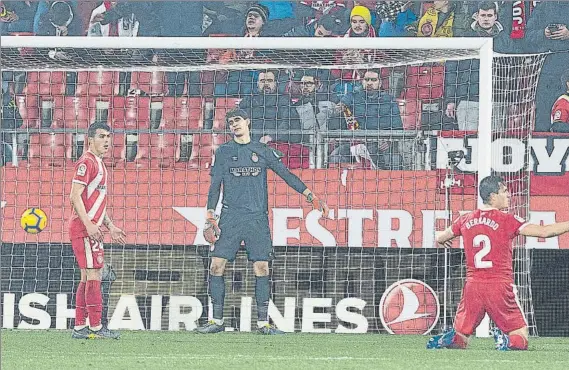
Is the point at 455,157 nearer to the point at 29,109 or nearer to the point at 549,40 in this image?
the point at 549,40

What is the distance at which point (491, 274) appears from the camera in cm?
813

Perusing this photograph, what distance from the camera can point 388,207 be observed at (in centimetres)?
1033

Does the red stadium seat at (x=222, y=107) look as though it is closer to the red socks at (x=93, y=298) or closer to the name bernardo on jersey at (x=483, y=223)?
the red socks at (x=93, y=298)

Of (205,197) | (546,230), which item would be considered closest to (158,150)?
(205,197)

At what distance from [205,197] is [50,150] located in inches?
52.4

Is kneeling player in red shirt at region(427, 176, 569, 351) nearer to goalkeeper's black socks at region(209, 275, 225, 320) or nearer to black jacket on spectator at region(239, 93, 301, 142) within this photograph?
goalkeeper's black socks at region(209, 275, 225, 320)

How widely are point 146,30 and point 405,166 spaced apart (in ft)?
11.6

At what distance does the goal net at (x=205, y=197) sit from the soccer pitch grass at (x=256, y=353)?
50cm

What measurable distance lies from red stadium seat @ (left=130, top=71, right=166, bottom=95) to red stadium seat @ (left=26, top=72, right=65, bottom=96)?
0.59 m

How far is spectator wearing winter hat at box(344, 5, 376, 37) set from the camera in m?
12.7

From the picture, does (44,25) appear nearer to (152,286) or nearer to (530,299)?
(152,286)

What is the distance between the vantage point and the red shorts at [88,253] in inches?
352

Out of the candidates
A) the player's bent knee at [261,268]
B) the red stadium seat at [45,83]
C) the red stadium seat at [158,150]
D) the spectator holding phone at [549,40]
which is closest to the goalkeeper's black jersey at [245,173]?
the player's bent knee at [261,268]

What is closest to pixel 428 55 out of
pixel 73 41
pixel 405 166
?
pixel 405 166
